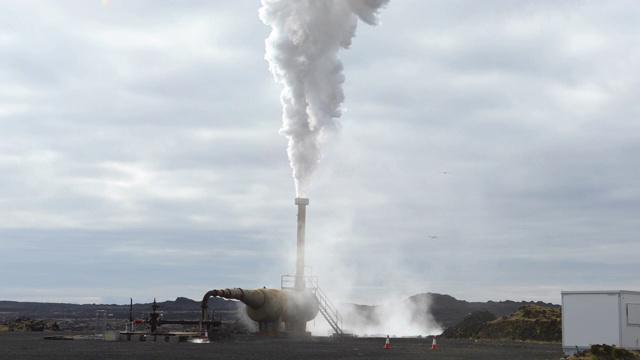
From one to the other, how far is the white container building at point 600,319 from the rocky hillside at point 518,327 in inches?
1209

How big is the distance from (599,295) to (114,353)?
22.8 m

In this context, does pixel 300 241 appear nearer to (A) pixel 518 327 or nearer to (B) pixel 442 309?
(A) pixel 518 327

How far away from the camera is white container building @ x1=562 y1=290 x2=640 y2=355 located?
118 feet

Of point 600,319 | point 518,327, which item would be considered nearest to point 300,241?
point 518,327

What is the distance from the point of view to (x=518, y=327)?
240 feet

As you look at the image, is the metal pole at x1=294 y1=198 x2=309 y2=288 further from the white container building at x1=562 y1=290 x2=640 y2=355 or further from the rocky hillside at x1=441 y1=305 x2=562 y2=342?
the white container building at x1=562 y1=290 x2=640 y2=355

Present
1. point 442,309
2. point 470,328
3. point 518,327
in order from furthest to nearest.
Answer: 1. point 442,309
2. point 470,328
3. point 518,327

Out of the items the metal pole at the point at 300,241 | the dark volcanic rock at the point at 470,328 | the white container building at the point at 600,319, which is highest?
the metal pole at the point at 300,241

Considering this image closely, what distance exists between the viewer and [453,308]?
179 m

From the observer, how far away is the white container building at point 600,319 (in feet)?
118

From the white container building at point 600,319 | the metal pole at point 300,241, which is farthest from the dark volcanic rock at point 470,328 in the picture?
the white container building at point 600,319

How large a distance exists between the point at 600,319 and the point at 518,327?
Answer: 123 ft

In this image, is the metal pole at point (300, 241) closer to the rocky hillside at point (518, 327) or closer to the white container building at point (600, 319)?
the rocky hillside at point (518, 327)

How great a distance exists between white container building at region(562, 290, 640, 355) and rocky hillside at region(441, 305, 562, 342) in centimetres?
3072
